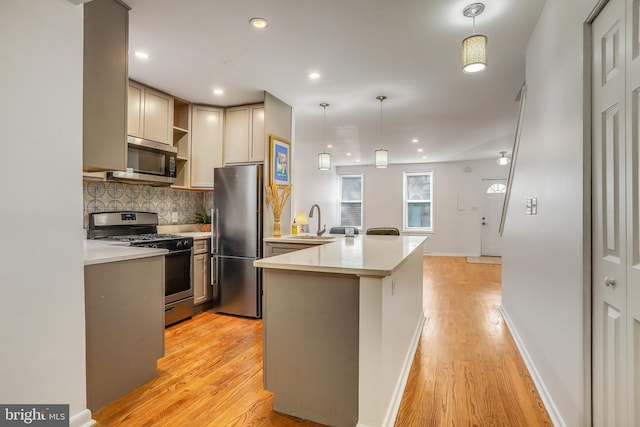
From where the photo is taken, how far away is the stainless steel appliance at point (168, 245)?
10.3ft

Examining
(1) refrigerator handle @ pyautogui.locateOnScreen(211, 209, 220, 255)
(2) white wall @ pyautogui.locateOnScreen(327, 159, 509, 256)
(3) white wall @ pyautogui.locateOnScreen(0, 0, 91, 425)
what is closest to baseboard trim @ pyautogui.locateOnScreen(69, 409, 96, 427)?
(3) white wall @ pyautogui.locateOnScreen(0, 0, 91, 425)

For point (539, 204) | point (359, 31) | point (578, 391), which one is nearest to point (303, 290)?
point (578, 391)

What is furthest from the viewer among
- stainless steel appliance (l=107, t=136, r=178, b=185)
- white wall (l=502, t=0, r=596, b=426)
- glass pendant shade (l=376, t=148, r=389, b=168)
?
glass pendant shade (l=376, t=148, r=389, b=168)

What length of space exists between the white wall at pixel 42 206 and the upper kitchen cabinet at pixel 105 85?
0.25 m

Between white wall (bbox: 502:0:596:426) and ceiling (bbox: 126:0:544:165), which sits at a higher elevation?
ceiling (bbox: 126:0:544:165)

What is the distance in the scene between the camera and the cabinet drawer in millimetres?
3596

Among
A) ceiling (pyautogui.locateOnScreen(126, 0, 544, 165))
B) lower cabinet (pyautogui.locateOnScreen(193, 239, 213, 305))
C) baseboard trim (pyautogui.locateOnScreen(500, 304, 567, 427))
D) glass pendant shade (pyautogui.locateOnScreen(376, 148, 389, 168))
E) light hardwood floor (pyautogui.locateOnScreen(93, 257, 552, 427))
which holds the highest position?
ceiling (pyautogui.locateOnScreen(126, 0, 544, 165))

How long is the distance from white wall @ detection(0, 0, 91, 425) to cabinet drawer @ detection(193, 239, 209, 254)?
1.96 metres

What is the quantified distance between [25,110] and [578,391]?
272cm

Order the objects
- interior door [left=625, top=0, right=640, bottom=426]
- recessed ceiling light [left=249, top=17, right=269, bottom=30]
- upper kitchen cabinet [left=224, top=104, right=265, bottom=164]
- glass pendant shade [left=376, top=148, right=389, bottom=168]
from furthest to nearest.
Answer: glass pendant shade [left=376, top=148, right=389, bottom=168] < upper kitchen cabinet [left=224, top=104, right=265, bottom=164] < recessed ceiling light [left=249, top=17, right=269, bottom=30] < interior door [left=625, top=0, right=640, bottom=426]

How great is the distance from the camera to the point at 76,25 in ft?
5.27

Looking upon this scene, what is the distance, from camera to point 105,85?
194cm

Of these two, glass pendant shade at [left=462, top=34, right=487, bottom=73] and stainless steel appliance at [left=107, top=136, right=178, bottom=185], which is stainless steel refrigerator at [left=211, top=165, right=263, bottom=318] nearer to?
stainless steel appliance at [left=107, top=136, right=178, bottom=185]

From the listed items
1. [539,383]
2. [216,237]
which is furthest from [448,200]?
[539,383]
